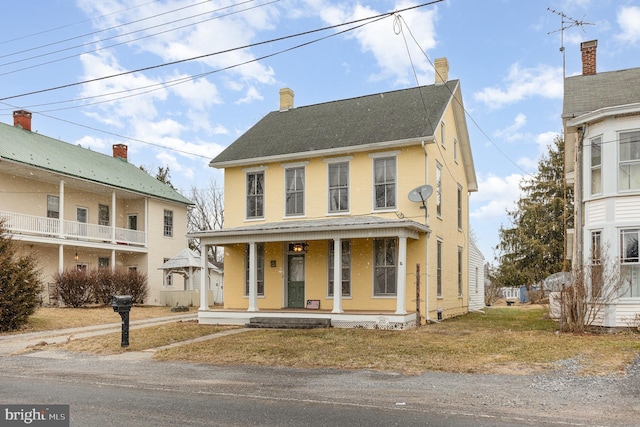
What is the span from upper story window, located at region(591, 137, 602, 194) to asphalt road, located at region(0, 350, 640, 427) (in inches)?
326

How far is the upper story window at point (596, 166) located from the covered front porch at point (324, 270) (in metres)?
4.90

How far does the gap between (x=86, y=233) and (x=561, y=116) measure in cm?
2265

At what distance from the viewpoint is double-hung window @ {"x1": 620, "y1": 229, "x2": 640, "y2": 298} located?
14.8 m

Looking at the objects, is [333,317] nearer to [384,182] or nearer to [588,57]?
[384,182]

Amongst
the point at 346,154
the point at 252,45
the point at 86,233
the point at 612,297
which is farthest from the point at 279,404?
the point at 86,233

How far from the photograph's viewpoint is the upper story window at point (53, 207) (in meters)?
27.9

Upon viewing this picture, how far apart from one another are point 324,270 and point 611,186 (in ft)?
29.4

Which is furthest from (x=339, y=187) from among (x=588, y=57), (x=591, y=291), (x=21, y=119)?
(x=21, y=119)

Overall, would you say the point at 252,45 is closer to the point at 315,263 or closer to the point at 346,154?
the point at 346,154

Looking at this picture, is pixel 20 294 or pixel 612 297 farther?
pixel 20 294

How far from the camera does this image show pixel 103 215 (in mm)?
31625

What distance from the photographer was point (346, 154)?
1888 cm

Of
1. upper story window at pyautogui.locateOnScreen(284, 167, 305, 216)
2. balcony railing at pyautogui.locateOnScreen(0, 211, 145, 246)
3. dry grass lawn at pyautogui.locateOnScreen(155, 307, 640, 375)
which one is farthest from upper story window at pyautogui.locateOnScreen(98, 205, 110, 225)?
dry grass lawn at pyautogui.locateOnScreen(155, 307, 640, 375)

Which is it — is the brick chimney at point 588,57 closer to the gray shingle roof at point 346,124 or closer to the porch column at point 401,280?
the gray shingle roof at point 346,124
